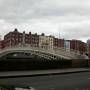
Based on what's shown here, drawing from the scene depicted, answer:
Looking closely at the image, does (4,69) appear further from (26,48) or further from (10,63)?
(26,48)

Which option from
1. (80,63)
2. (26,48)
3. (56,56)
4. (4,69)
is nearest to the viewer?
(4,69)

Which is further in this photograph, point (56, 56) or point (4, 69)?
point (56, 56)

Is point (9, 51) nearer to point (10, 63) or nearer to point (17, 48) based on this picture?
point (17, 48)

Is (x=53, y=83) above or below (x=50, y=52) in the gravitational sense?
below

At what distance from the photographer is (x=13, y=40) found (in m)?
169

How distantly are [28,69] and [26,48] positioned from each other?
111 feet

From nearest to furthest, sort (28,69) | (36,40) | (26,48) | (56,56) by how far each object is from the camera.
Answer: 1. (28,69)
2. (56,56)
3. (26,48)
4. (36,40)

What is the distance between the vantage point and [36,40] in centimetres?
18662

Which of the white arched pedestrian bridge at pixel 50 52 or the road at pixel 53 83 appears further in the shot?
the white arched pedestrian bridge at pixel 50 52

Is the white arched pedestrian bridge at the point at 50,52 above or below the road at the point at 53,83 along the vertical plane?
above

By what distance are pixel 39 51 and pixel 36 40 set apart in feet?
413

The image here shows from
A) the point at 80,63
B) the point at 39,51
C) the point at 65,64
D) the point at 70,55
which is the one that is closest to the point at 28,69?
the point at 65,64

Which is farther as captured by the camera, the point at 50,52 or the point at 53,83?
the point at 50,52

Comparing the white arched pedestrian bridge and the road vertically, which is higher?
the white arched pedestrian bridge
